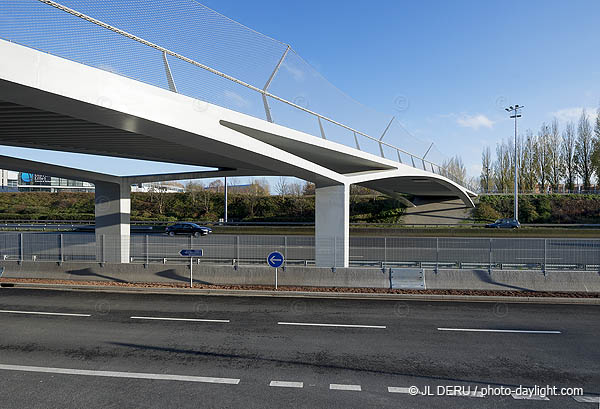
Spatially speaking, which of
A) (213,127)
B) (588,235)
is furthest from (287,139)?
(588,235)

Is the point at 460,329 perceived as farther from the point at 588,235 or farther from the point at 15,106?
the point at 588,235

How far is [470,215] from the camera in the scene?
46656mm

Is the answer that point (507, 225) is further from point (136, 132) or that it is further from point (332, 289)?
point (136, 132)

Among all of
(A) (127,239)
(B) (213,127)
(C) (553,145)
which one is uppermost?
(C) (553,145)

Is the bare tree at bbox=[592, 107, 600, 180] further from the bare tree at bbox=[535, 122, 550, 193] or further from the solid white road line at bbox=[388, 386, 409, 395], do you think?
the solid white road line at bbox=[388, 386, 409, 395]

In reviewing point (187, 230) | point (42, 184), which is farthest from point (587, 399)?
point (42, 184)

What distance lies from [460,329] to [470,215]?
42272mm

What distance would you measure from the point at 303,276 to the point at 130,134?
23.8 feet

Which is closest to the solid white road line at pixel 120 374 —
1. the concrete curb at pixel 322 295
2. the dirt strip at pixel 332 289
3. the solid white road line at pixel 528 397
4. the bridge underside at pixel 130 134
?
the solid white road line at pixel 528 397

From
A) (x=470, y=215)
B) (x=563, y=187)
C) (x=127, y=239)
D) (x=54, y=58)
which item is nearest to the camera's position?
(x=54, y=58)

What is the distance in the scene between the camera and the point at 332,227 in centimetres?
1386

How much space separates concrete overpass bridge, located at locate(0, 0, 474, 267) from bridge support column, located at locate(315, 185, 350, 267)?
0.04 m

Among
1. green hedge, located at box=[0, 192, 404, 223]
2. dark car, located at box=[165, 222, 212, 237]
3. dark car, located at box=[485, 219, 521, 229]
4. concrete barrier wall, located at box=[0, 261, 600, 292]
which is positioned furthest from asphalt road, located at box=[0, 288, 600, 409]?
green hedge, located at box=[0, 192, 404, 223]

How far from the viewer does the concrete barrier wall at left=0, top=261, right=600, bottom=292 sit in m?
12.0
